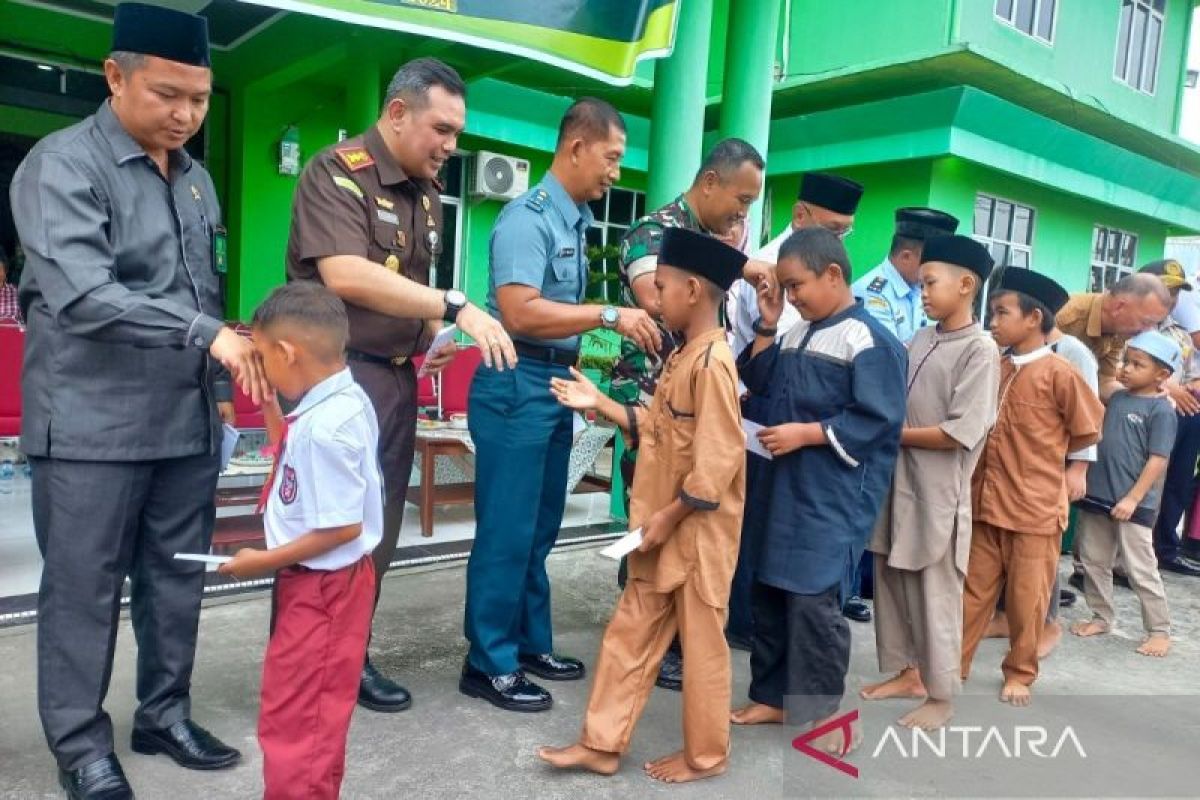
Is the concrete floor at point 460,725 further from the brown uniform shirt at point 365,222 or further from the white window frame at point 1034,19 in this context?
the white window frame at point 1034,19

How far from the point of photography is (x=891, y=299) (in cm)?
411

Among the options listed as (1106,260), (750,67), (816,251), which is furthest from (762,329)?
(1106,260)

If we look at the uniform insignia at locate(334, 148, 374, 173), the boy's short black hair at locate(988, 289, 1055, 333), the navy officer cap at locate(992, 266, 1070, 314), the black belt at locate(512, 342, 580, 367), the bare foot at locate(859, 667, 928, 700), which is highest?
the uniform insignia at locate(334, 148, 374, 173)

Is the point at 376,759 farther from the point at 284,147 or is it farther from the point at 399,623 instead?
the point at 284,147

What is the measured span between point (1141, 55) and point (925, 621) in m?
13.6

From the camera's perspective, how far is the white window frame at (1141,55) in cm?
1280

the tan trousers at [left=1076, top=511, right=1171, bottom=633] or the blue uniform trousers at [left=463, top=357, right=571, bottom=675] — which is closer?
the blue uniform trousers at [left=463, top=357, right=571, bottom=675]

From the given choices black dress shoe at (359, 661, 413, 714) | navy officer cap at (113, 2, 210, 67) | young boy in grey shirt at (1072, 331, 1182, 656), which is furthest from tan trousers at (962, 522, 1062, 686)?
navy officer cap at (113, 2, 210, 67)

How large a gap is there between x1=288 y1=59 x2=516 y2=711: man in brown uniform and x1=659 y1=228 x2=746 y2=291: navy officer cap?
56 cm

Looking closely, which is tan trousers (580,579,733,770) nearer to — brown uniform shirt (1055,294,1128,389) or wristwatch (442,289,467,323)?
wristwatch (442,289,467,323)

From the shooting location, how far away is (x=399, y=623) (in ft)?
12.0

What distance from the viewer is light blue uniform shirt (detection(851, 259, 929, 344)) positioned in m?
4.07

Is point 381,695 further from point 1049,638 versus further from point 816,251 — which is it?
point 1049,638

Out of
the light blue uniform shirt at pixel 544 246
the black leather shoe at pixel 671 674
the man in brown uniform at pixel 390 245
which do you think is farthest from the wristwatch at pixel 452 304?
the black leather shoe at pixel 671 674
